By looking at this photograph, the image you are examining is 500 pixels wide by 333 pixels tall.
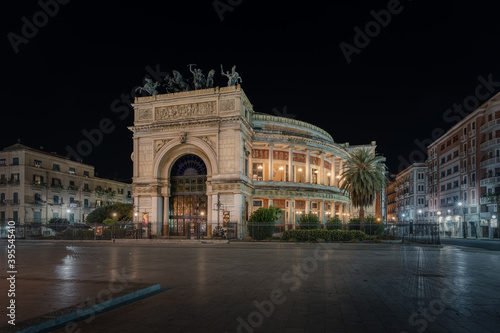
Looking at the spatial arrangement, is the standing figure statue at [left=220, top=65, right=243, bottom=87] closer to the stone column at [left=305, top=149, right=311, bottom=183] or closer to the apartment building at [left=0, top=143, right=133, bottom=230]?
the stone column at [left=305, top=149, right=311, bottom=183]

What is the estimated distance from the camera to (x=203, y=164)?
52.8 meters

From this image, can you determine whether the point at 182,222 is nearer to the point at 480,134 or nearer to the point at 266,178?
the point at 266,178

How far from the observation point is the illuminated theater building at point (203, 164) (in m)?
48.8

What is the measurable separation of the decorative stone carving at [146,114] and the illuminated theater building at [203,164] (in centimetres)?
14

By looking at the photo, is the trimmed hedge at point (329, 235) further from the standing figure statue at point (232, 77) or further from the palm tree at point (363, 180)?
the standing figure statue at point (232, 77)

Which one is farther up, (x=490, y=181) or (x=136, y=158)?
(x=136, y=158)

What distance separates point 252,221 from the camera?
1725 inches

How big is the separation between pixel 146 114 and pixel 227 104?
11.8 metres

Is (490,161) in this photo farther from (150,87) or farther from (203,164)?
(150,87)

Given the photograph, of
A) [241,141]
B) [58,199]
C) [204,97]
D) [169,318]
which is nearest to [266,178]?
[241,141]

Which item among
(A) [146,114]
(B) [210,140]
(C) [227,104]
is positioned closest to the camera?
(C) [227,104]

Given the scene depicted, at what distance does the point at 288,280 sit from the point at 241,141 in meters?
37.4

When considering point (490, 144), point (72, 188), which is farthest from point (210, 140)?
point (490, 144)

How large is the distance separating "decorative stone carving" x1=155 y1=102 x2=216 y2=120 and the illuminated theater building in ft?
0.43
